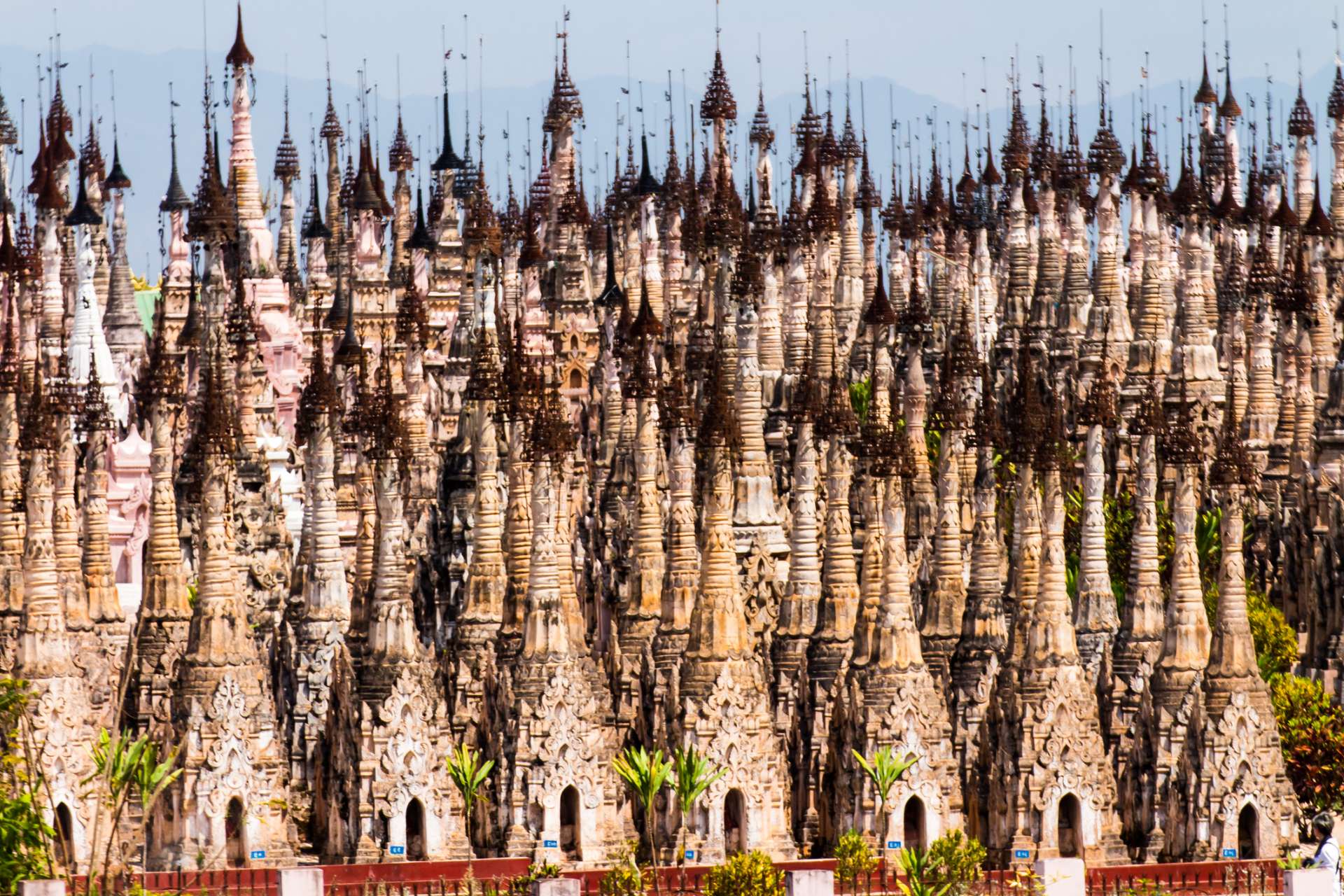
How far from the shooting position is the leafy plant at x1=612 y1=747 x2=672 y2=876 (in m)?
47.9

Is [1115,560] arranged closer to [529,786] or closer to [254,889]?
[529,786]

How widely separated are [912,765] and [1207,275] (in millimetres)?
36781

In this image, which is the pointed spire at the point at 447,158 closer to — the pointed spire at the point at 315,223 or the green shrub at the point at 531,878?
the pointed spire at the point at 315,223

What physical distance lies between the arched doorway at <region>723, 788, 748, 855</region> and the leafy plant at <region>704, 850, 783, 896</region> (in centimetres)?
411

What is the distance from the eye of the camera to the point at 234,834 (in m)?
48.2

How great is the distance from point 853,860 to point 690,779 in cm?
340

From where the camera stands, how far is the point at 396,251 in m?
92.8

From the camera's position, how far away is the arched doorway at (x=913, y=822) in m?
48.6

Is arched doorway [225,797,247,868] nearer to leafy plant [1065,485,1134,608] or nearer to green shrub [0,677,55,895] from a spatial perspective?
green shrub [0,677,55,895]

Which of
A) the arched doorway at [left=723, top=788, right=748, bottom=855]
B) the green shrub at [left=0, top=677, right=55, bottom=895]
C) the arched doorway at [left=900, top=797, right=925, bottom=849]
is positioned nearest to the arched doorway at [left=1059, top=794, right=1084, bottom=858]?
the arched doorway at [left=900, top=797, right=925, bottom=849]

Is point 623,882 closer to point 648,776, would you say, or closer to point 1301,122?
point 648,776

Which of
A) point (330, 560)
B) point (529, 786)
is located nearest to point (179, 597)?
Result: point (330, 560)

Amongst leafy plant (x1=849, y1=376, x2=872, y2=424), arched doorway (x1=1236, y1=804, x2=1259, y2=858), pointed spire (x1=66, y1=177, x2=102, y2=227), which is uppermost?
pointed spire (x1=66, y1=177, x2=102, y2=227)

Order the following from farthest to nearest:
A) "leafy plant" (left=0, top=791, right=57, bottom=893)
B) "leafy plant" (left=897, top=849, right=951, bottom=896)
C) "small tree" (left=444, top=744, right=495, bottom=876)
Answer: "small tree" (left=444, top=744, right=495, bottom=876)
"leafy plant" (left=897, top=849, right=951, bottom=896)
"leafy plant" (left=0, top=791, right=57, bottom=893)
